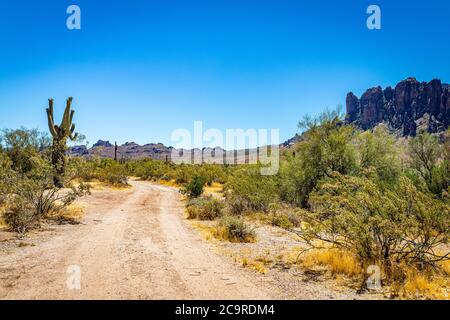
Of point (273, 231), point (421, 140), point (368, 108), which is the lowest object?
point (273, 231)

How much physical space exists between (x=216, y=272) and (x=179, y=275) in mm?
880

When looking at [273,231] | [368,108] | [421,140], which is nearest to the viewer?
[273,231]

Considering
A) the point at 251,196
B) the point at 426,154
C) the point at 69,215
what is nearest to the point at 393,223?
the point at 251,196

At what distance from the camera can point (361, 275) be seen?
7.02 meters

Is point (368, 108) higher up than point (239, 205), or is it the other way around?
point (368, 108)

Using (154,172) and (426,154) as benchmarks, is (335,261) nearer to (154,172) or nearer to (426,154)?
(426,154)

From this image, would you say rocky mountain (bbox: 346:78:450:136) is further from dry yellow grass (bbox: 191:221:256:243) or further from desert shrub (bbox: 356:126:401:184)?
dry yellow grass (bbox: 191:221:256:243)

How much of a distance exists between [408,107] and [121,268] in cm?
16401

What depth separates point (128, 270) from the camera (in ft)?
23.3

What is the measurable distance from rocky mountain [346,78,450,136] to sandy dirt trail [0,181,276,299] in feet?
421

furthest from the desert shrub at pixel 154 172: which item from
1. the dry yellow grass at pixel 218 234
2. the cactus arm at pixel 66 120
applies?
the dry yellow grass at pixel 218 234

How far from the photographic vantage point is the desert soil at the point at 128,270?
5891 millimetres
